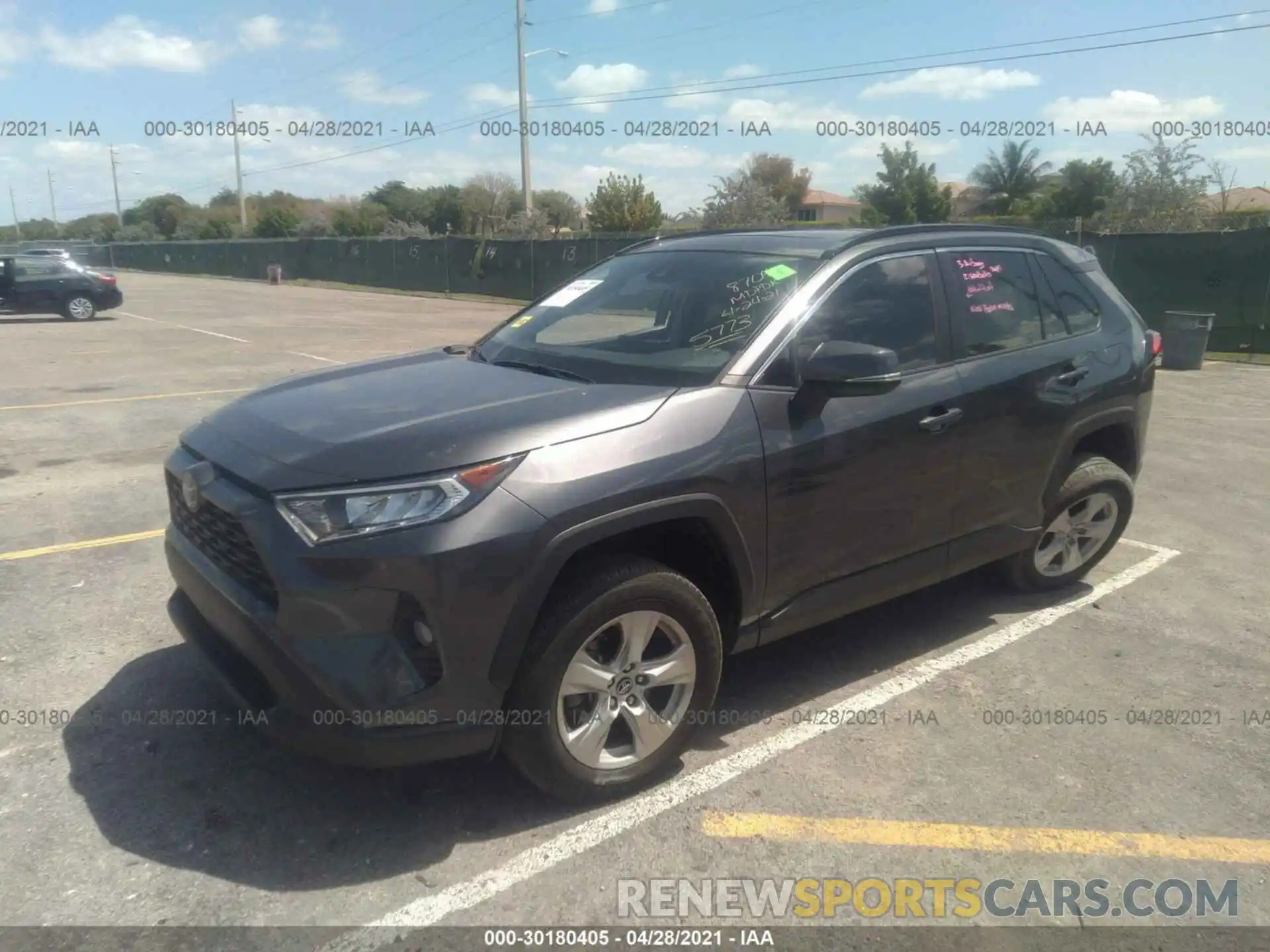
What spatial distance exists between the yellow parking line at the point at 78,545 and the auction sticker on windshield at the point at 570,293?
117 inches

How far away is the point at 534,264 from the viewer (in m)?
29.6

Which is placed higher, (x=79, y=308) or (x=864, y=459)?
(x=79, y=308)

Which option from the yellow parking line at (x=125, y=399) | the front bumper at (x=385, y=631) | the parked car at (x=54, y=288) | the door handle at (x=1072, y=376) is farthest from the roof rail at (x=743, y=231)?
the parked car at (x=54, y=288)

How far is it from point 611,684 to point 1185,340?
14279 millimetres

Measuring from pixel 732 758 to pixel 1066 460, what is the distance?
2.35 meters

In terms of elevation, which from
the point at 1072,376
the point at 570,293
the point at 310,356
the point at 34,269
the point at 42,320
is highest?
the point at 34,269

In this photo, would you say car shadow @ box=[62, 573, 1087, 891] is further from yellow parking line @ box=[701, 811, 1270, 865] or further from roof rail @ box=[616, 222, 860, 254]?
roof rail @ box=[616, 222, 860, 254]

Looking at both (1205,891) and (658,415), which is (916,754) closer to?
(1205,891)

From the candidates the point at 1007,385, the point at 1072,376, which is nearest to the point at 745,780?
the point at 1007,385

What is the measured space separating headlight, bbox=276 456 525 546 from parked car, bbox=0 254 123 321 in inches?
887

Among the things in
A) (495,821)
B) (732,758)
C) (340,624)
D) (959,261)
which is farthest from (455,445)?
(959,261)

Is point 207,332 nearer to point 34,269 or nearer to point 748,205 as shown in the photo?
point 34,269

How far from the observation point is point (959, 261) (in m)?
4.25

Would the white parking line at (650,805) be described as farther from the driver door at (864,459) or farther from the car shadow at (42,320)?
the car shadow at (42,320)
